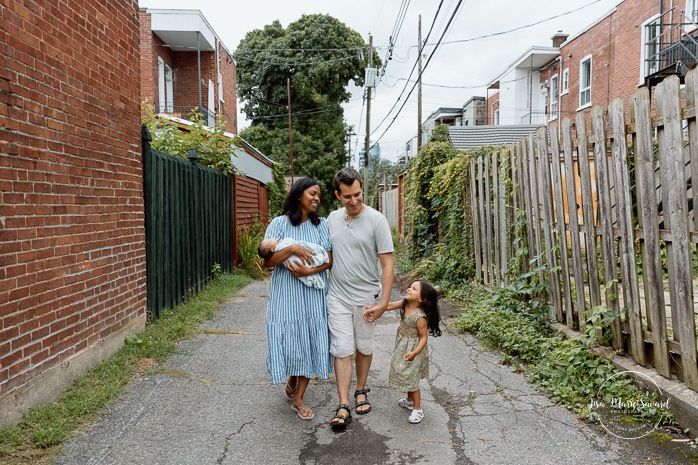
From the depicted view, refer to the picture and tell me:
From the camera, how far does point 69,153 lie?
418 cm

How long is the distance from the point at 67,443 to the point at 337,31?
33108mm

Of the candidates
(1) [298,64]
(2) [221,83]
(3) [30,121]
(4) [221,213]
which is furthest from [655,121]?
(1) [298,64]

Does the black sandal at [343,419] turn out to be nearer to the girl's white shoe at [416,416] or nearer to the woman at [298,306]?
the woman at [298,306]

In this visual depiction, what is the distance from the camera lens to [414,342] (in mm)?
3631

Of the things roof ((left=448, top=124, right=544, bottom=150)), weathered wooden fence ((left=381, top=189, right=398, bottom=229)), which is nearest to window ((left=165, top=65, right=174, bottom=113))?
weathered wooden fence ((left=381, top=189, right=398, bottom=229))

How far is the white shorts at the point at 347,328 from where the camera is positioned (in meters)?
3.68

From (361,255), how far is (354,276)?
0.15 metres

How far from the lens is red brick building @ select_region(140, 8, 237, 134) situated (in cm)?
1627

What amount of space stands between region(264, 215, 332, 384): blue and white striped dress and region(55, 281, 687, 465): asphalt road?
37 cm

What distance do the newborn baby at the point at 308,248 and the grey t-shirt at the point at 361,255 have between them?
121mm

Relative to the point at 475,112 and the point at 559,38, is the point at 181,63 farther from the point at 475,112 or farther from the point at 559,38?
the point at 475,112

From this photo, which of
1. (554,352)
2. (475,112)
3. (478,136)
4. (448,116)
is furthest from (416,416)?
(448,116)

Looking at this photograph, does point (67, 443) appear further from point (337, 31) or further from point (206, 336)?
point (337, 31)

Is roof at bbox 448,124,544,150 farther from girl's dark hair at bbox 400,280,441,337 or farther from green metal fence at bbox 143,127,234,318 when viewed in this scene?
girl's dark hair at bbox 400,280,441,337
